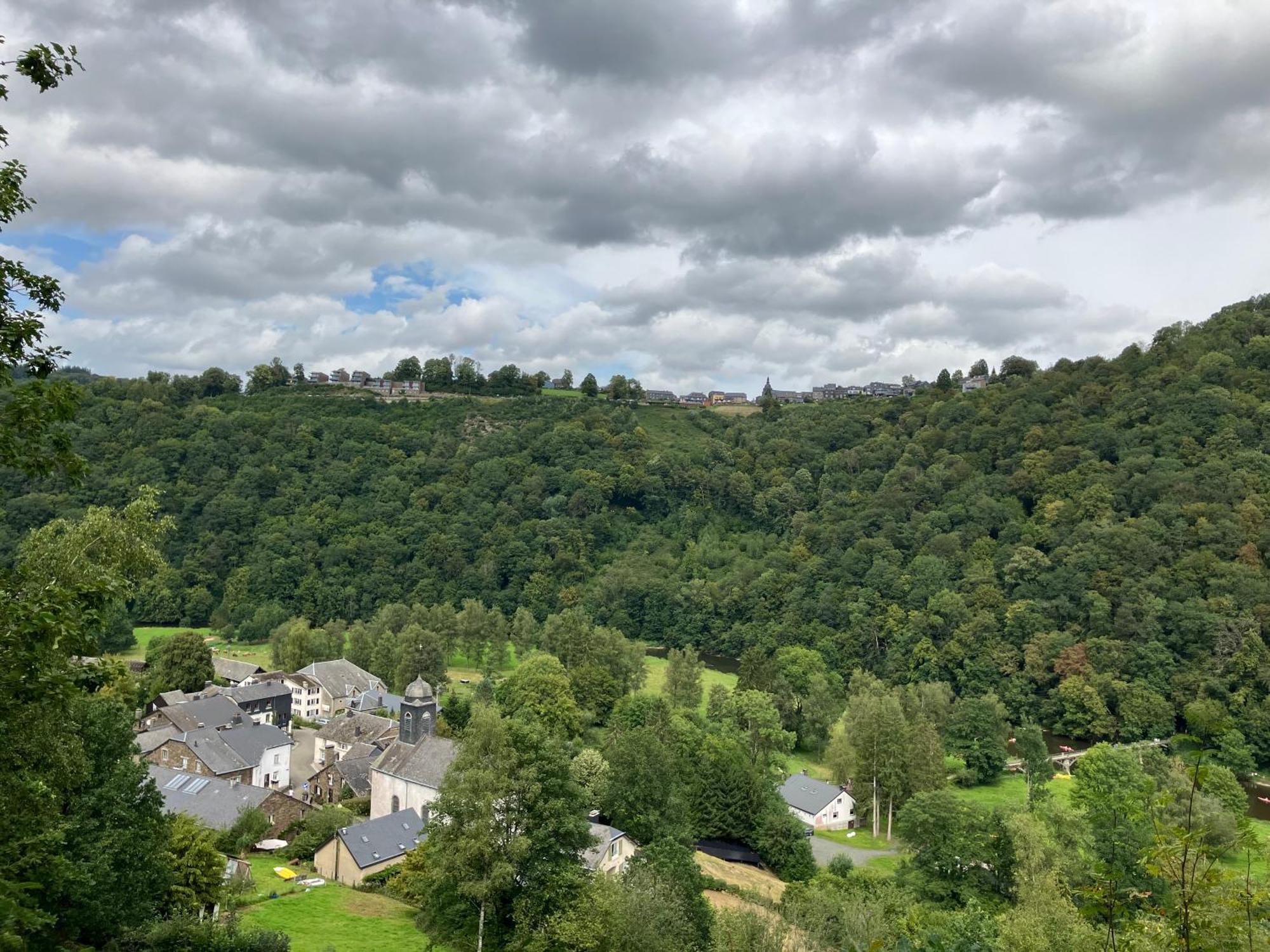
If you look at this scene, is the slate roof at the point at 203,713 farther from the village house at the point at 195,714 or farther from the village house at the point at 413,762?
the village house at the point at 413,762

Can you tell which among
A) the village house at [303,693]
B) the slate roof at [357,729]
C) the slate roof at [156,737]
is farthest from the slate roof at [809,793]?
the village house at [303,693]

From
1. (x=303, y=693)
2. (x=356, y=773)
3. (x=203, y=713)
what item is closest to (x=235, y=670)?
(x=303, y=693)

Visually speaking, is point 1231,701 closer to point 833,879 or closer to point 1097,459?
point 1097,459

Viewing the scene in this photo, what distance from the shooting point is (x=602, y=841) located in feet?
105

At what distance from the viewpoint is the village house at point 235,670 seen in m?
67.6

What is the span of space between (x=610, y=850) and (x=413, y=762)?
12375 millimetres

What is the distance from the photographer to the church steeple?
42250 millimetres

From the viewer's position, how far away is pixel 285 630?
77.5 metres

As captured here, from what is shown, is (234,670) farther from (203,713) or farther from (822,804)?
(822,804)

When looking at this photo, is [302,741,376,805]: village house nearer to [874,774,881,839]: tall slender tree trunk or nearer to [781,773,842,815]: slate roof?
[781,773,842,815]: slate roof

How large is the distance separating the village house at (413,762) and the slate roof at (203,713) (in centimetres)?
1532

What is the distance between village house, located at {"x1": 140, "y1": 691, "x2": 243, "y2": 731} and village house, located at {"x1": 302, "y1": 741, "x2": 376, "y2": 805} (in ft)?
28.2

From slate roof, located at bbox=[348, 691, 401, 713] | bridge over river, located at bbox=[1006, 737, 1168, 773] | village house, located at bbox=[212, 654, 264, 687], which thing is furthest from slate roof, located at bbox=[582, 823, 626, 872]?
village house, located at bbox=[212, 654, 264, 687]

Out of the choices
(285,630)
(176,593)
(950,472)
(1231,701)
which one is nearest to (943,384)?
(950,472)
